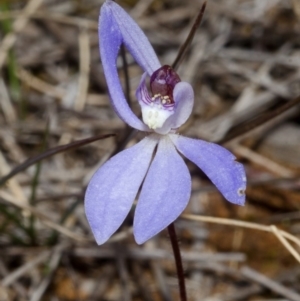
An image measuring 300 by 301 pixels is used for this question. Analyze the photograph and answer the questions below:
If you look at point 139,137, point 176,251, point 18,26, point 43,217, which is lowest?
point 176,251

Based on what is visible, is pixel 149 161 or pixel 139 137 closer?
pixel 149 161

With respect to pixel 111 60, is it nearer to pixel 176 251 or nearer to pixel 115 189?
pixel 115 189

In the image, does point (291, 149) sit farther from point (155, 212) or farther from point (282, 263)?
point (155, 212)

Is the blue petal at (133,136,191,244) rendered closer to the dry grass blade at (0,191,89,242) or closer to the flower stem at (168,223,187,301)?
the flower stem at (168,223,187,301)

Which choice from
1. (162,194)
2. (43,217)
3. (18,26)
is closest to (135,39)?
(162,194)

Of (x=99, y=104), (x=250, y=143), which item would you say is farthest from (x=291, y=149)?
(x=99, y=104)

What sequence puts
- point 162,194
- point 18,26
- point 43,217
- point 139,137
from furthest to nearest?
point 18,26, point 139,137, point 43,217, point 162,194

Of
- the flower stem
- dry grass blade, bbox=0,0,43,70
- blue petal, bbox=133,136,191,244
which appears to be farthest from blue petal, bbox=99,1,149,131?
dry grass blade, bbox=0,0,43,70
